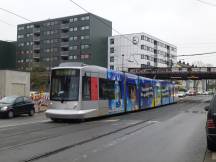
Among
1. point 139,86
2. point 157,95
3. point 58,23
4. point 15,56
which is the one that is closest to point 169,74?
point 157,95

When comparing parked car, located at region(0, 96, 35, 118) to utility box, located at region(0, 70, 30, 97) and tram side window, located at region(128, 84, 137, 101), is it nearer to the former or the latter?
tram side window, located at region(128, 84, 137, 101)

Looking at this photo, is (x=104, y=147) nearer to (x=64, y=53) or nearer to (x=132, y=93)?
(x=132, y=93)

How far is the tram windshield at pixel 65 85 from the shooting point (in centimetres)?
2066

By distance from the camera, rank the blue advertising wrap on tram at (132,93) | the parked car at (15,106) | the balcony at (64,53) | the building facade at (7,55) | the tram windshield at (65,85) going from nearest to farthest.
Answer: the tram windshield at (65,85)
the parked car at (15,106)
the blue advertising wrap on tram at (132,93)
the balcony at (64,53)
the building facade at (7,55)

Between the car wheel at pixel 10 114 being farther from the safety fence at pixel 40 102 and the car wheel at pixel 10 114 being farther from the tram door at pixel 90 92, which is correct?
the safety fence at pixel 40 102

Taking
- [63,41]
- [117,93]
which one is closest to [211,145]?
[117,93]

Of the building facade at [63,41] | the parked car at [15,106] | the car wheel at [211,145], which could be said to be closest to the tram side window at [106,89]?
the parked car at [15,106]

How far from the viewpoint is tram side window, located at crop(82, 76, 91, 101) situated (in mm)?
20981

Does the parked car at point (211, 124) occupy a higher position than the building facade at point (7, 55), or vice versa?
the building facade at point (7, 55)

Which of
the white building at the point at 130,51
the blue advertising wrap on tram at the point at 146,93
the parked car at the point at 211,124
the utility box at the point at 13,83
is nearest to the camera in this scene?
the parked car at the point at 211,124

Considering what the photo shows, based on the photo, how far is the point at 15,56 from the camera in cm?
12962

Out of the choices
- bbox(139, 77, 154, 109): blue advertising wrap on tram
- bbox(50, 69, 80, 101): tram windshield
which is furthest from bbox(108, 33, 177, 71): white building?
bbox(50, 69, 80, 101): tram windshield

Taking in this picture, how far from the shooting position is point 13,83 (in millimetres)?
40594

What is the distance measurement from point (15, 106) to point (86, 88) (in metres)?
6.74
